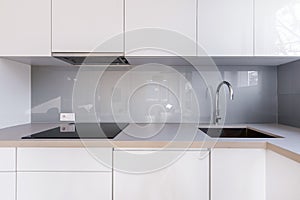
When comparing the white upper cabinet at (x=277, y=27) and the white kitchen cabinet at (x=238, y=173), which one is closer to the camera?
the white kitchen cabinet at (x=238, y=173)

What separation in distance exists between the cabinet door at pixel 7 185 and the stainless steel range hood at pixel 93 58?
28.8 inches

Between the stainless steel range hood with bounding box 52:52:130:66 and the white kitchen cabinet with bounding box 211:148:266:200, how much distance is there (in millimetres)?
856

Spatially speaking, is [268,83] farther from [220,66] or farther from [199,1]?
[199,1]

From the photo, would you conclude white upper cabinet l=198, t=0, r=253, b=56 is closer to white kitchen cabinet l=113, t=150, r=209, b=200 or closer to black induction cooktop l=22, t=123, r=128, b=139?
white kitchen cabinet l=113, t=150, r=209, b=200

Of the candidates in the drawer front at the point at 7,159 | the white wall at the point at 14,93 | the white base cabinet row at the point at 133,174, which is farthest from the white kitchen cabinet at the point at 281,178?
the white wall at the point at 14,93

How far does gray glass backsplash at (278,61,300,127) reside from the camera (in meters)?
1.85

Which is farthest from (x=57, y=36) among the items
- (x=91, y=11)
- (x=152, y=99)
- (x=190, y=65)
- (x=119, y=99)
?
(x=190, y=65)

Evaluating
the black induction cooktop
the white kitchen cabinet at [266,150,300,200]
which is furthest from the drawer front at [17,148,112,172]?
the white kitchen cabinet at [266,150,300,200]

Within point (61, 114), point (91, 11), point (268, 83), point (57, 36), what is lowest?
point (61, 114)

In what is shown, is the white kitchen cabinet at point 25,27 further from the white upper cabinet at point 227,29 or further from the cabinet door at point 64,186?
the white upper cabinet at point 227,29

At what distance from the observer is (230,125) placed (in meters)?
2.04

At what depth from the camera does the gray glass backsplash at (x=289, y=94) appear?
1.85m

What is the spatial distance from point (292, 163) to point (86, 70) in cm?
154

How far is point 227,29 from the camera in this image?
1.67 m
